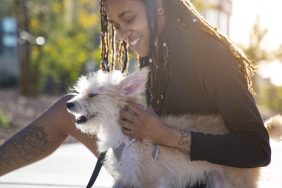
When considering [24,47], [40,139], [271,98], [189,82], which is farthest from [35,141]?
[271,98]

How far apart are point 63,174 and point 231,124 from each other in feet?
13.6

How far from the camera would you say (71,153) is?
9430 millimetres

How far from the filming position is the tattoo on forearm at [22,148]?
486 centimetres

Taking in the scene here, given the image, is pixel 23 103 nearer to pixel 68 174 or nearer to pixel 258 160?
pixel 68 174

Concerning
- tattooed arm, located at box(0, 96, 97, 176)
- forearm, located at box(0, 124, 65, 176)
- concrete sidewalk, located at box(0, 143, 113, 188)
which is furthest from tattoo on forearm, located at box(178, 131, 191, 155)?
concrete sidewalk, located at box(0, 143, 113, 188)

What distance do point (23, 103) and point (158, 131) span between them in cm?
1575

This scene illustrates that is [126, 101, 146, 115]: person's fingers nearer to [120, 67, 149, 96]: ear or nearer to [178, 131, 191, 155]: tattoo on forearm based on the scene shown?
[120, 67, 149, 96]: ear

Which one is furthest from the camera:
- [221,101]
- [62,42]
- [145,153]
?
[62,42]

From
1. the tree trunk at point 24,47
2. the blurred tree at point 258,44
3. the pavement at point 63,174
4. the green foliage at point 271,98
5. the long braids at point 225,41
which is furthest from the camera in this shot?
the green foliage at point 271,98

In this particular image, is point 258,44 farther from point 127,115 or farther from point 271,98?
point 127,115

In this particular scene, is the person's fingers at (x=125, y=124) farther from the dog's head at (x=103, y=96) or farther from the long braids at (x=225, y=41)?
the long braids at (x=225, y=41)

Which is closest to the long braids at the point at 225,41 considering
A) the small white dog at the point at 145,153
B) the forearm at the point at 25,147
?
the small white dog at the point at 145,153

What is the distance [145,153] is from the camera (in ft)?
12.3

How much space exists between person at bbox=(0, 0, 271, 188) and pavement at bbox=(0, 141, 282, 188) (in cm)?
207
